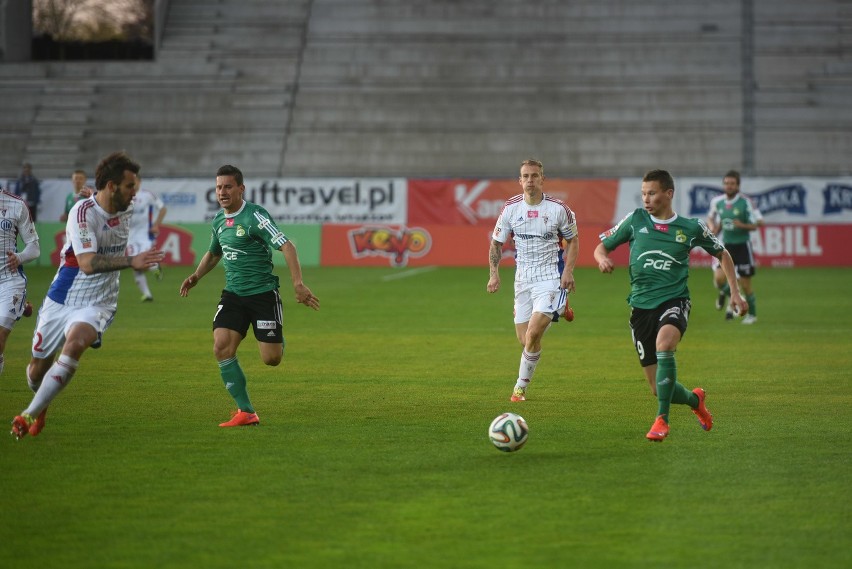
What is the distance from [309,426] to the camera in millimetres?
9711

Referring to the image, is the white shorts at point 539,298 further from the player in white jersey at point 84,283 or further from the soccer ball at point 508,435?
the player in white jersey at point 84,283

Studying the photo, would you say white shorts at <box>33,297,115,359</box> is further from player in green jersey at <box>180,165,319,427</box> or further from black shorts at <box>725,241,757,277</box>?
black shorts at <box>725,241,757,277</box>

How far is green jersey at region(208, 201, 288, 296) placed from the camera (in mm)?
9805

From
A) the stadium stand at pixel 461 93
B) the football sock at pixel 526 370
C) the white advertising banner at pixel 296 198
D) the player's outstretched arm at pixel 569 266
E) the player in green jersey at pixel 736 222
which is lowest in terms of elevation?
the football sock at pixel 526 370

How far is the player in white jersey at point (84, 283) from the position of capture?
8.76m

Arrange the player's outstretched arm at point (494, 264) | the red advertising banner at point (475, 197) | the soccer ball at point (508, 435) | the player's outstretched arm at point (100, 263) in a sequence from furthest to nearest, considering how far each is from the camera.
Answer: the red advertising banner at point (475, 197) → the player's outstretched arm at point (494, 264) → the player's outstretched arm at point (100, 263) → the soccer ball at point (508, 435)

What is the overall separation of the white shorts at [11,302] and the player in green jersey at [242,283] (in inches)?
61.1

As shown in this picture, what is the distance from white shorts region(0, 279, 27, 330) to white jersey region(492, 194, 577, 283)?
4.30 metres

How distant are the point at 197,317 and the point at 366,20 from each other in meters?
24.2

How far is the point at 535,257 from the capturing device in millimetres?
11500

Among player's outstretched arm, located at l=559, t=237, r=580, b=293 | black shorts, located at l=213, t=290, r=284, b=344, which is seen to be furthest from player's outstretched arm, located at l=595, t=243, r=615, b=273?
black shorts, located at l=213, t=290, r=284, b=344

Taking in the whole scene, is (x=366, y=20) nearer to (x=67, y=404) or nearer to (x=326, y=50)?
(x=326, y=50)

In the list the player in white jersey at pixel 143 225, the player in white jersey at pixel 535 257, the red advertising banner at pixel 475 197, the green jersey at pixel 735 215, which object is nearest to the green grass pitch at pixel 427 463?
the player in white jersey at pixel 535 257

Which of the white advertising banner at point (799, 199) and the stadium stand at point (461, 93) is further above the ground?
the stadium stand at point (461, 93)
